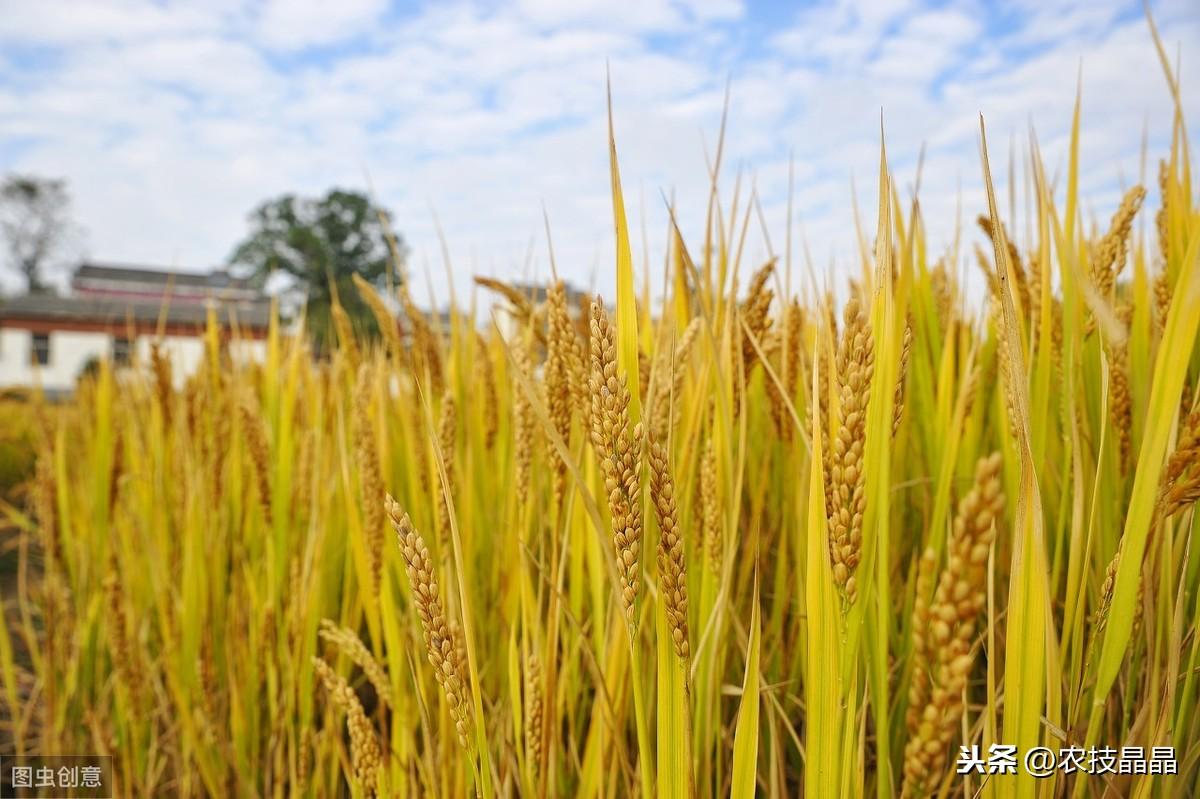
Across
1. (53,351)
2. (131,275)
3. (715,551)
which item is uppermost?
(131,275)

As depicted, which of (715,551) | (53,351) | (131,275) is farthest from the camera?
(131,275)

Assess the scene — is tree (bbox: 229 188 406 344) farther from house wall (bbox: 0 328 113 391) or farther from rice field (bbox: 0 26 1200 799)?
rice field (bbox: 0 26 1200 799)

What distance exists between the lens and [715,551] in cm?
75

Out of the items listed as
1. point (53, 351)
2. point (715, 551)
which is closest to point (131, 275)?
point (53, 351)

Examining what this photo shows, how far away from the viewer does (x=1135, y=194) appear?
2.62 ft

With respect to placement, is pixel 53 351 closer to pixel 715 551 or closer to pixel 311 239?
pixel 311 239

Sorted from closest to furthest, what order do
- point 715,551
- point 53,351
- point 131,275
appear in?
point 715,551, point 53,351, point 131,275

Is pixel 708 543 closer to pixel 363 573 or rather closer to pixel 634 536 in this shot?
pixel 634 536

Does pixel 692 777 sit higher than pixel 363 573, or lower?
lower

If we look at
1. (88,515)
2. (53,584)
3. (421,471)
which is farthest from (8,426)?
(421,471)

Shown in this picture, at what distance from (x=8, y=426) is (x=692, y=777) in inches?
318

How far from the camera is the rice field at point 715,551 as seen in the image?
0.55 metres

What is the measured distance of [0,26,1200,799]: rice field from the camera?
548 mm

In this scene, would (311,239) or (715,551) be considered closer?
(715,551)
